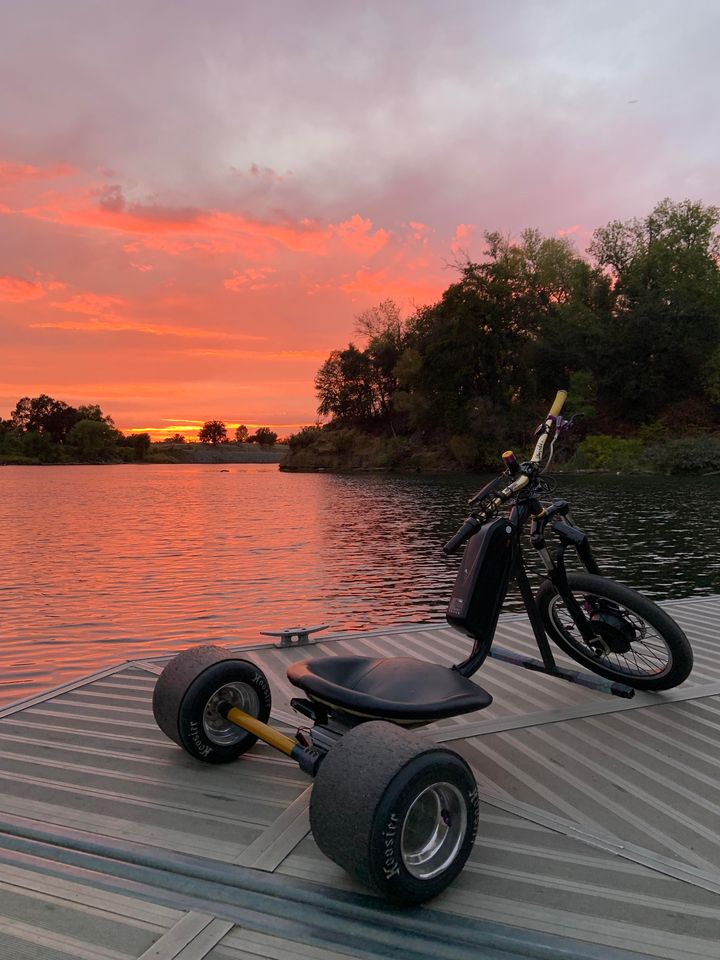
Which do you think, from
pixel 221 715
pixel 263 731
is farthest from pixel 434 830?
pixel 221 715

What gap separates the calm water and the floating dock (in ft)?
14.3

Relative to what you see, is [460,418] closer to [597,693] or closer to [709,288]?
[709,288]

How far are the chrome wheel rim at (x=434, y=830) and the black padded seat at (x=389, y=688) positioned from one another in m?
0.40

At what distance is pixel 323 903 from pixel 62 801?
1.43 metres

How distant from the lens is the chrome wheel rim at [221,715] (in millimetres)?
3604

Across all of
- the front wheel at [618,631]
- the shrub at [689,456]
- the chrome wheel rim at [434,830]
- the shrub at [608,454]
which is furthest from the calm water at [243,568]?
the shrub at [608,454]

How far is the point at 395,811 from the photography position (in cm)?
240

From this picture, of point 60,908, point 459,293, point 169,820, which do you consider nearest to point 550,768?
point 169,820

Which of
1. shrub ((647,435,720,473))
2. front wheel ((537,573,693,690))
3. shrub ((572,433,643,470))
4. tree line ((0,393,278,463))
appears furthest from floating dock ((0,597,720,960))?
tree line ((0,393,278,463))

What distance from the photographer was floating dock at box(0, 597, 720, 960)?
7.54 feet

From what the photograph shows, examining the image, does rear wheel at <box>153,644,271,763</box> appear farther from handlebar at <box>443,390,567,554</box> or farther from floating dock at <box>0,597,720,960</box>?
handlebar at <box>443,390,567,554</box>

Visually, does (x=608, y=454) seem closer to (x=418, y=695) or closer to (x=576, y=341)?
(x=576, y=341)

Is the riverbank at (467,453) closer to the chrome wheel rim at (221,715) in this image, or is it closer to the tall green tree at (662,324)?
the tall green tree at (662,324)

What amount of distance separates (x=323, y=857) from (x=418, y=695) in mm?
764
